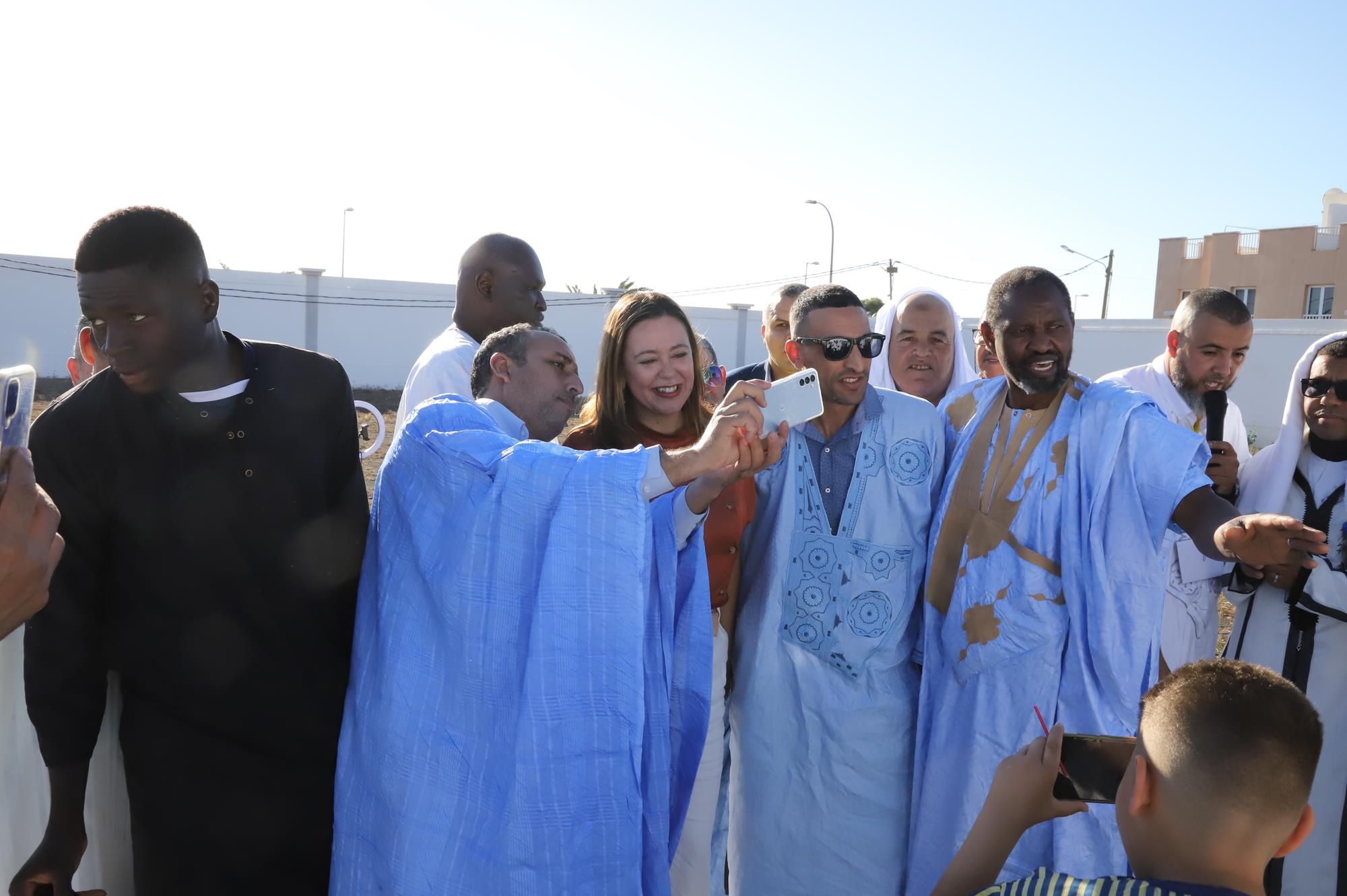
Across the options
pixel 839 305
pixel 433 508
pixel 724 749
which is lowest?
pixel 724 749

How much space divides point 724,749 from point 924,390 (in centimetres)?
184

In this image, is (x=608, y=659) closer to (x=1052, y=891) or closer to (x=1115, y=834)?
(x=1052, y=891)

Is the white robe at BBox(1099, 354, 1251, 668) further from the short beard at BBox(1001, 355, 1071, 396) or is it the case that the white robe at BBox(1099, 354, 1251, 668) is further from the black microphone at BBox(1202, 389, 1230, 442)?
the short beard at BBox(1001, 355, 1071, 396)

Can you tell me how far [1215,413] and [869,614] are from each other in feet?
6.69

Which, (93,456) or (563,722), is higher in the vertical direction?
(93,456)

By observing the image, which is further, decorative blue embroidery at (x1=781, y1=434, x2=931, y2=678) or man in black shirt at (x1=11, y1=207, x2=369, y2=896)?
decorative blue embroidery at (x1=781, y1=434, x2=931, y2=678)

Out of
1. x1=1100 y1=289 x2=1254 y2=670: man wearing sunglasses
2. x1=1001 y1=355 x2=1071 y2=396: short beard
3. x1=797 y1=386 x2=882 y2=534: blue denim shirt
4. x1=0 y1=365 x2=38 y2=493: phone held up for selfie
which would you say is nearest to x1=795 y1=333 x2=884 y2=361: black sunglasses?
x1=797 y1=386 x2=882 y2=534: blue denim shirt

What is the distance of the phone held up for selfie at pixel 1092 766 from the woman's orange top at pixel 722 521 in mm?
1404

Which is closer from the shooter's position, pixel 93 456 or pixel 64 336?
pixel 93 456

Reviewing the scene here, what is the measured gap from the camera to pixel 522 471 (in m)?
2.36

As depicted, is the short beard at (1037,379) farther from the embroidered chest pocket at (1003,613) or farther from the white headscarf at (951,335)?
the white headscarf at (951,335)

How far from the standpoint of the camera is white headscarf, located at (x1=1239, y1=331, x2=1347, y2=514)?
351cm

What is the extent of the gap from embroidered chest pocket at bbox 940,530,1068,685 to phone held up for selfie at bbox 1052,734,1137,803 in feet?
3.54

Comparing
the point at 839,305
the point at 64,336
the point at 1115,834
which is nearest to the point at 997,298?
the point at 839,305
